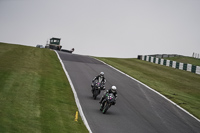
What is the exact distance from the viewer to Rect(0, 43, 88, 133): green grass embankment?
40.3ft

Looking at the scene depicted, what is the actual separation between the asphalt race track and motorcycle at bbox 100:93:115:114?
305 mm

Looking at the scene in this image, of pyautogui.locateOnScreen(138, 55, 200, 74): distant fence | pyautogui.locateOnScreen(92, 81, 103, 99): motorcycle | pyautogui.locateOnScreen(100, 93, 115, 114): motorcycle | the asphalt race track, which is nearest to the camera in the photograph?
the asphalt race track

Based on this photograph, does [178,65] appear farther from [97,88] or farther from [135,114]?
[135,114]

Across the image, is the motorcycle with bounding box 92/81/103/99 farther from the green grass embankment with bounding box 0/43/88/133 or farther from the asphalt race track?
the green grass embankment with bounding box 0/43/88/133

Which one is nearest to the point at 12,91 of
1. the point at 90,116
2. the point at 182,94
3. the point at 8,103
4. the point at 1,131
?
the point at 8,103

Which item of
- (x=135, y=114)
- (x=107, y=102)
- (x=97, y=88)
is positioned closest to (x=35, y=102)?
(x=107, y=102)

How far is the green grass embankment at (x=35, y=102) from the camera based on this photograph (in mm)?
12281

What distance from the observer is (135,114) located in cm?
1723

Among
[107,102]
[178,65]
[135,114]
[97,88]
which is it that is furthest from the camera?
[178,65]

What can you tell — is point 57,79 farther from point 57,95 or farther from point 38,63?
point 38,63

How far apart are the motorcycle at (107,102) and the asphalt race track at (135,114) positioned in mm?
305

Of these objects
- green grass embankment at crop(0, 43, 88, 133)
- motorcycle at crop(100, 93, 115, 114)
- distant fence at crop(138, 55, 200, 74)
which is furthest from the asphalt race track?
distant fence at crop(138, 55, 200, 74)

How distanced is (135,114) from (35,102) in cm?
568

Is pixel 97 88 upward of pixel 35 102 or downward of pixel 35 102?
upward
